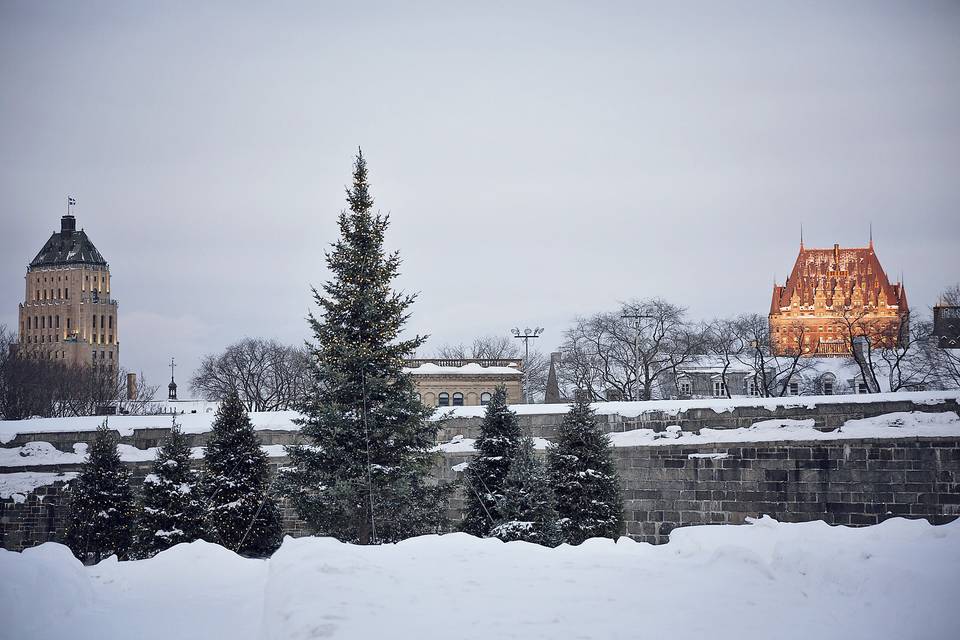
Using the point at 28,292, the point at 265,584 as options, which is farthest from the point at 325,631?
the point at 28,292

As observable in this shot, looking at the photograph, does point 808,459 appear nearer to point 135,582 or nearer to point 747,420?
point 747,420

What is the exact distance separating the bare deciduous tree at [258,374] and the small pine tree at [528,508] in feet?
155

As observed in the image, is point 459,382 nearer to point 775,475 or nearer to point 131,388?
point 775,475

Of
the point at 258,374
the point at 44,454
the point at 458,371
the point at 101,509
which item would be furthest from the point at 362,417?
the point at 258,374

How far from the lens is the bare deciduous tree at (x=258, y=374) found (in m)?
68.2

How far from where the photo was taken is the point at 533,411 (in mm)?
23828

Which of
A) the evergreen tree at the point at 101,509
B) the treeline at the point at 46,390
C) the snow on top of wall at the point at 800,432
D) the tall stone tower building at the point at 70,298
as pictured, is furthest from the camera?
the tall stone tower building at the point at 70,298

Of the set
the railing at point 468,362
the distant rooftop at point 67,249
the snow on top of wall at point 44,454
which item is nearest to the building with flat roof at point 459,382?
the railing at point 468,362

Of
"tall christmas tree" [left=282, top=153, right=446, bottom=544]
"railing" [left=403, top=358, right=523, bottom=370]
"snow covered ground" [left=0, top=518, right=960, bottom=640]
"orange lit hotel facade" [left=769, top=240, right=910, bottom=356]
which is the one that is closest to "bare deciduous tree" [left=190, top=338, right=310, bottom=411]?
"railing" [left=403, top=358, right=523, bottom=370]

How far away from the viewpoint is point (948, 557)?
7715mm

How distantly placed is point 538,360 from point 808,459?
65.2 metres

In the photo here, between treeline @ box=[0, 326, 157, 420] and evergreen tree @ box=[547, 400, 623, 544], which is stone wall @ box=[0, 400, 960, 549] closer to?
evergreen tree @ box=[547, 400, 623, 544]

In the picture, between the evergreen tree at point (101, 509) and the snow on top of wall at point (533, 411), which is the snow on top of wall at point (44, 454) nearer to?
the snow on top of wall at point (533, 411)

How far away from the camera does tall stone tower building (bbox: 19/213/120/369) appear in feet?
425
